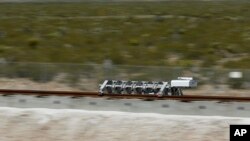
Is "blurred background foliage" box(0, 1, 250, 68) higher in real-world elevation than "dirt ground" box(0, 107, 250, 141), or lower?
higher

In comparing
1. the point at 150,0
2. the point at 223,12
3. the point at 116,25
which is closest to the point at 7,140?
the point at 116,25

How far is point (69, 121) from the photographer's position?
21.1 metres

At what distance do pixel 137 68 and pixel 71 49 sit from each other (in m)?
18.7

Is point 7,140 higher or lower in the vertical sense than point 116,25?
lower

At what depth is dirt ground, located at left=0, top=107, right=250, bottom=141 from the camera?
64.0ft

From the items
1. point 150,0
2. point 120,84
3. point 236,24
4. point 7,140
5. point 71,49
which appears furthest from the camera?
point 150,0

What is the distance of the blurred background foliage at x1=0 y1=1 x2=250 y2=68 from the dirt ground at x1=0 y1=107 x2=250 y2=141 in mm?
16324

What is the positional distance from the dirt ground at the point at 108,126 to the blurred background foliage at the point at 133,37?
1632 centimetres

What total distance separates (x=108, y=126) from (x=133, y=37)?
2998 cm

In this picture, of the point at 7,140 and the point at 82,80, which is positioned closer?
the point at 7,140

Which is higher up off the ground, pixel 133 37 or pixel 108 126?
pixel 133 37

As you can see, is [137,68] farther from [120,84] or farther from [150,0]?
[150,0]

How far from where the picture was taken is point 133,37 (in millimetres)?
50062

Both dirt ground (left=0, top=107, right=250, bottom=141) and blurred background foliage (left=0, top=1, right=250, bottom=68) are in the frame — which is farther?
blurred background foliage (left=0, top=1, right=250, bottom=68)
